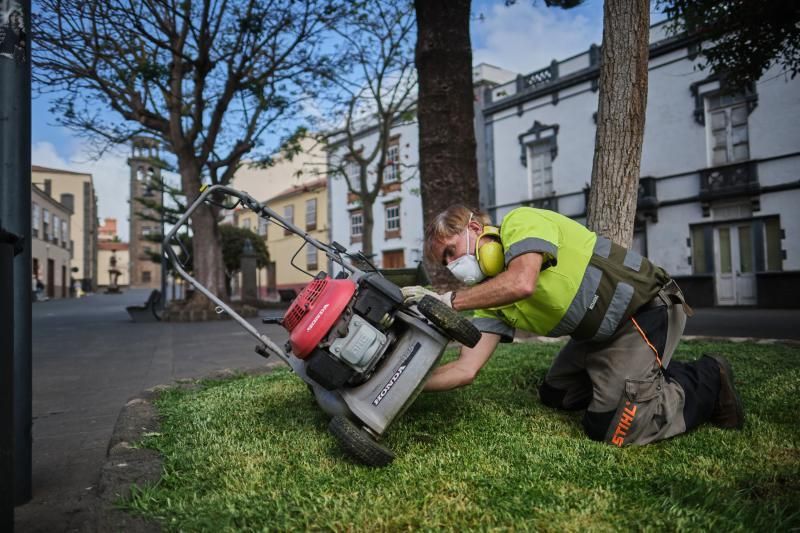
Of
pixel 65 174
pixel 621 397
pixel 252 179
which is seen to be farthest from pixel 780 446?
pixel 65 174

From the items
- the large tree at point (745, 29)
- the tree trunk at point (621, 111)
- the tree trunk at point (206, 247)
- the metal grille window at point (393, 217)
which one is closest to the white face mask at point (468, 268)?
the tree trunk at point (621, 111)

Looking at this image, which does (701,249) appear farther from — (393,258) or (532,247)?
(532,247)

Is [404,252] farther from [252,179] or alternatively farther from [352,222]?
[252,179]

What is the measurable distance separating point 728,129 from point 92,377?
15.6 metres

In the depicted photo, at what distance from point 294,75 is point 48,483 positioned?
1251 cm

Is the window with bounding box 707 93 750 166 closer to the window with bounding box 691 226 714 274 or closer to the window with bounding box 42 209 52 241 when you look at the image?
the window with bounding box 691 226 714 274

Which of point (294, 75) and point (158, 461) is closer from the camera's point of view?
point (158, 461)

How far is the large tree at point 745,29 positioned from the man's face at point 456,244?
4.67 m

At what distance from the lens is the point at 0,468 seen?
1604 millimetres

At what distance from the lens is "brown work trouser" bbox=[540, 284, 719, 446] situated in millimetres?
2359

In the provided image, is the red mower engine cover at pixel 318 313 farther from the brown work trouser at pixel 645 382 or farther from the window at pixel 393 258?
the window at pixel 393 258

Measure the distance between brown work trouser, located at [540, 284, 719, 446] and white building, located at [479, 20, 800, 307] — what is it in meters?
11.2

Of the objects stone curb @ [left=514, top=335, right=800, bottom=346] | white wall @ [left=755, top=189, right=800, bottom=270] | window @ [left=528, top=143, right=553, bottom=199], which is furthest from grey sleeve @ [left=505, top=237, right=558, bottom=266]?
window @ [left=528, top=143, right=553, bottom=199]

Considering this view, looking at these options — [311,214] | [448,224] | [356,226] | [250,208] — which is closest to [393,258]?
[356,226]
